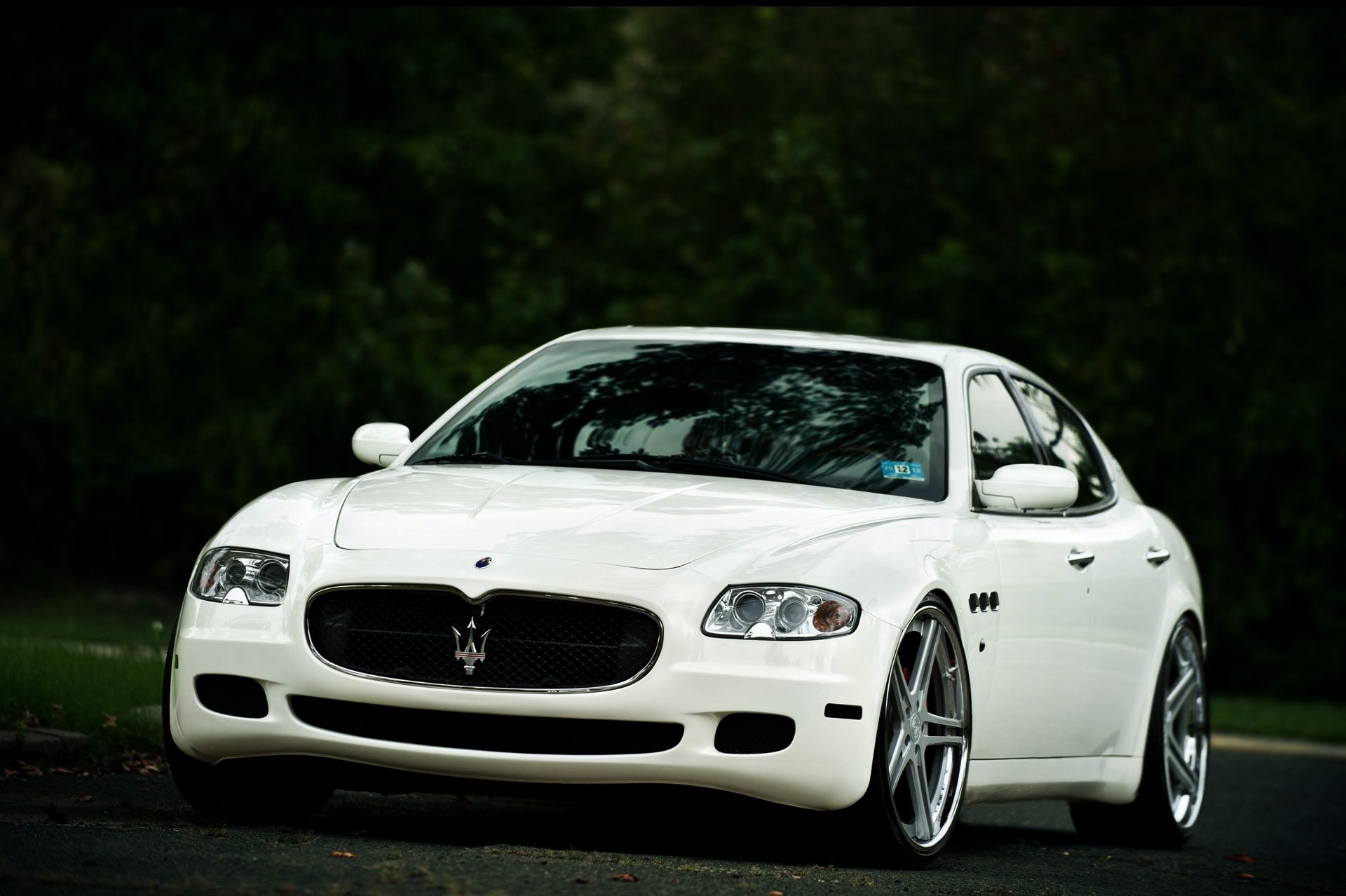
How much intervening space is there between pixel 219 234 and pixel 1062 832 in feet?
58.8

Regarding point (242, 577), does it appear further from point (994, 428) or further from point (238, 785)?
point (994, 428)

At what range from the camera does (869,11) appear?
124 ft

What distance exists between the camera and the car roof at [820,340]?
25.4ft

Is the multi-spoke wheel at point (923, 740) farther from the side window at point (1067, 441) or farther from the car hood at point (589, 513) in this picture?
the side window at point (1067, 441)

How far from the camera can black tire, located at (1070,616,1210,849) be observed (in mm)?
8508

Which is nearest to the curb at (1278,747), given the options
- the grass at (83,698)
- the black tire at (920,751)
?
the grass at (83,698)

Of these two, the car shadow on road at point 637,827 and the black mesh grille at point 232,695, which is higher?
the black mesh grille at point 232,695

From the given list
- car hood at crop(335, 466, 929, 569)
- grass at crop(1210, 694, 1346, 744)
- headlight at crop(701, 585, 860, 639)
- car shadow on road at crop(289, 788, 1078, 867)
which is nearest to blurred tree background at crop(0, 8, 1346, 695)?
grass at crop(1210, 694, 1346, 744)

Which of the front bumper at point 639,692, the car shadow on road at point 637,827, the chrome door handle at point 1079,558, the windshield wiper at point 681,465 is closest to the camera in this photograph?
the front bumper at point 639,692

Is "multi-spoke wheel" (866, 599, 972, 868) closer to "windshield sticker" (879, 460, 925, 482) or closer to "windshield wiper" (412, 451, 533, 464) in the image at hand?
"windshield sticker" (879, 460, 925, 482)

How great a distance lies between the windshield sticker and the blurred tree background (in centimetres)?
1340

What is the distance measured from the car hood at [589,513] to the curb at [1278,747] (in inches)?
383

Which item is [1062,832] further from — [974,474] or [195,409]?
[195,409]

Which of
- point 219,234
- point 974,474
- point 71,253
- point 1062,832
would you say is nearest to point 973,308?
point 219,234
